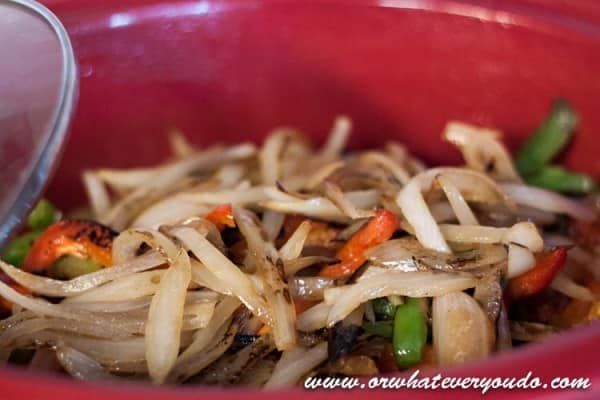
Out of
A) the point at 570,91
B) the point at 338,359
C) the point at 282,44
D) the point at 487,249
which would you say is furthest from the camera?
the point at 282,44

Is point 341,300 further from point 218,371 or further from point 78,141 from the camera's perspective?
point 78,141

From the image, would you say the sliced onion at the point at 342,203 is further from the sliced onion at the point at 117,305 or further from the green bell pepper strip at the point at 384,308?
the sliced onion at the point at 117,305

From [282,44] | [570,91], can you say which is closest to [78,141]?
[282,44]

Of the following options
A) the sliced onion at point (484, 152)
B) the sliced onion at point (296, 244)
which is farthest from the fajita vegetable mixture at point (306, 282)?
the sliced onion at point (484, 152)

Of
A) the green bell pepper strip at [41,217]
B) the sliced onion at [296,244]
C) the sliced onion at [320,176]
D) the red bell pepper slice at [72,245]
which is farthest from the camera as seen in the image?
the green bell pepper strip at [41,217]

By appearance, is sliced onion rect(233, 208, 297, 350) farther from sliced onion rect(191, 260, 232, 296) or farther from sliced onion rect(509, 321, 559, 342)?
sliced onion rect(509, 321, 559, 342)

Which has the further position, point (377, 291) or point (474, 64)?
point (474, 64)

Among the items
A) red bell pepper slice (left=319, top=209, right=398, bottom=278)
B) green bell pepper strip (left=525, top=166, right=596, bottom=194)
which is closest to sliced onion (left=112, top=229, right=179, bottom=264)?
red bell pepper slice (left=319, top=209, right=398, bottom=278)
